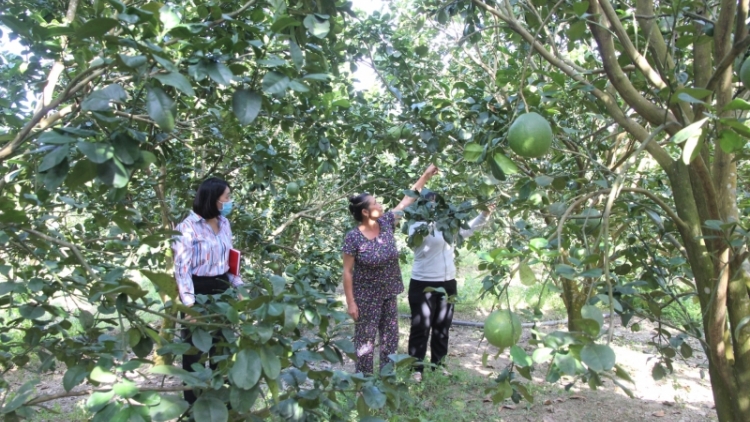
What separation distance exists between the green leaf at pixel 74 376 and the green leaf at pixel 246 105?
2.02 ft

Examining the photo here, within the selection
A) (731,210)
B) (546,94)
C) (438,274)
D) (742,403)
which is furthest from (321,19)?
(438,274)

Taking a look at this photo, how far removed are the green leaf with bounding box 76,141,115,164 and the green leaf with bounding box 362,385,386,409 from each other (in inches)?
28.4

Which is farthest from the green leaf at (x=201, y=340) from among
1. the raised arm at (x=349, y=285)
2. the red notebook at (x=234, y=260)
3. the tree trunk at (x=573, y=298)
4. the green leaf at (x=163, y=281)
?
the tree trunk at (x=573, y=298)

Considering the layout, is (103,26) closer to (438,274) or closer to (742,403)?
(742,403)

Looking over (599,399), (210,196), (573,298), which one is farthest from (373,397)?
(573,298)

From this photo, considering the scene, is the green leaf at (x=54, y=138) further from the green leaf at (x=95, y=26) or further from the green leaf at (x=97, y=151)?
the green leaf at (x=95, y=26)

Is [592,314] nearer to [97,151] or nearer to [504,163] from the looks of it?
[504,163]

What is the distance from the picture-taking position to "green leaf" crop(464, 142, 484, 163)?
1381mm

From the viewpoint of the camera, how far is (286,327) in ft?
3.52

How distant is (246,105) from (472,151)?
625mm

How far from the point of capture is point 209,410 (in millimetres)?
1006

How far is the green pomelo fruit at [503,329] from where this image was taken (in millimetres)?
1081

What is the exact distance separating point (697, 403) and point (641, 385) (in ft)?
1.25

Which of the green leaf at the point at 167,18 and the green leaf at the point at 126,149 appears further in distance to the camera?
the green leaf at the point at 167,18
